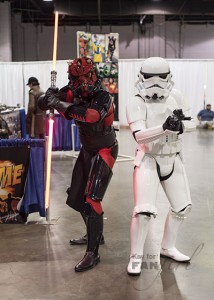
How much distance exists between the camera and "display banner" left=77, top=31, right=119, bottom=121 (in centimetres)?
909

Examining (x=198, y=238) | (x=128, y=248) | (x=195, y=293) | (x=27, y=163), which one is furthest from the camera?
(x=27, y=163)

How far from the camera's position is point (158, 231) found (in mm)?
3914

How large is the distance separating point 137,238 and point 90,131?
0.86 m

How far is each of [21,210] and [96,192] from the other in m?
1.44

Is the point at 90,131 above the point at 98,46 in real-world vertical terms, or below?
below

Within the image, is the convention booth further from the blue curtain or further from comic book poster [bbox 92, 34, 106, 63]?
the blue curtain

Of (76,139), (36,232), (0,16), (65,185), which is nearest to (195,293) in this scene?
(36,232)

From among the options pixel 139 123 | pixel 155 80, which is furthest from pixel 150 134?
pixel 155 80

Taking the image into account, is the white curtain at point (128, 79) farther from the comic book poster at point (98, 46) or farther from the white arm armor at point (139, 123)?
the white arm armor at point (139, 123)

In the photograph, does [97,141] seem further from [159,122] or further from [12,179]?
[12,179]

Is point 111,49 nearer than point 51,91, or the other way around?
point 51,91

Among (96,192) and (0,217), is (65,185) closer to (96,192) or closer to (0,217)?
(0,217)

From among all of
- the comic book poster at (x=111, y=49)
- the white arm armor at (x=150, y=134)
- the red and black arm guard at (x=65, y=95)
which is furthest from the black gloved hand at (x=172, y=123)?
the comic book poster at (x=111, y=49)

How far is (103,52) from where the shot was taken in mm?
10180
